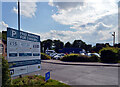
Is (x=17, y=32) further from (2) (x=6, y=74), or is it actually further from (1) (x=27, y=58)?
(2) (x=6, y=74)

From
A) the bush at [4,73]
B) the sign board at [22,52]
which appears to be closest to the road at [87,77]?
the sign board at [22,52]

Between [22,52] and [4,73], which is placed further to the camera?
[22,52]

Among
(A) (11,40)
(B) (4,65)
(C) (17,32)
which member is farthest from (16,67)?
(C) (17,32)

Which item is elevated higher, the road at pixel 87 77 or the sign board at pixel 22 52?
the sign board at pixel 22 52

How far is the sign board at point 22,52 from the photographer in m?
4.59

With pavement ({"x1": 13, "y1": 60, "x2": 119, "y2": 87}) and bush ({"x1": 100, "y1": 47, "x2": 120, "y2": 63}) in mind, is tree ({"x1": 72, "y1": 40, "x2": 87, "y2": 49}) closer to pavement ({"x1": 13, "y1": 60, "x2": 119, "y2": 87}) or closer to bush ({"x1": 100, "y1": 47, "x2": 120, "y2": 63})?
bush ({"x1": 100, "y1": 47, "x2": 120, "y2": 63})

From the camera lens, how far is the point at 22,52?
5.25 metres

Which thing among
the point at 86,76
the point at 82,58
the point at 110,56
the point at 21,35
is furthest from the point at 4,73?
the point at 110,56

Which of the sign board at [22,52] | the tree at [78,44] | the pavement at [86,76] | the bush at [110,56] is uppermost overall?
the tree at [78,44]

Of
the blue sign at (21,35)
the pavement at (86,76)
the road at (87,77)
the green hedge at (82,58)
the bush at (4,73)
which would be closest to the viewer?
the bush at (4,73)

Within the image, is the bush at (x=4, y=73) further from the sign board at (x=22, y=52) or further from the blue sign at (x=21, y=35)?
the blue sign at (x=21, y=35)

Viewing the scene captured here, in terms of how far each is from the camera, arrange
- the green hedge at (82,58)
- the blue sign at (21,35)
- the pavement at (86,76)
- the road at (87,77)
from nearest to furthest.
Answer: the blue sign at (21,35)
the pavement at (86,76)
the road at (87,77)
the green hedge at (82,58)

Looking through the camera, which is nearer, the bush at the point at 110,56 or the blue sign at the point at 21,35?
the blue sign at the point at 21,35

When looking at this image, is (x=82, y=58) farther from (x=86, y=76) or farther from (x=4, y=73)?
(x=4, y=73)
